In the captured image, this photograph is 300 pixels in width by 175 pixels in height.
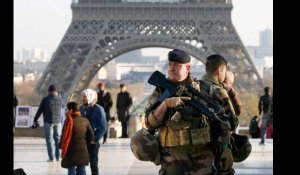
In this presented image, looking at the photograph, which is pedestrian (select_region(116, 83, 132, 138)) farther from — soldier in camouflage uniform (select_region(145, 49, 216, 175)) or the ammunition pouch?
soldier in camouflage uniform (select_region(145, 49, 216, 175))

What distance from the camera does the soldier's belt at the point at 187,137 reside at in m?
5.95

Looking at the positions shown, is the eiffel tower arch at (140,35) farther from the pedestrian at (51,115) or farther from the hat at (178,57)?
the hat at (178,57)

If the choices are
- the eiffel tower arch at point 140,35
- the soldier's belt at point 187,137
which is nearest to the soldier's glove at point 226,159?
the soldier's belt at point 187,137

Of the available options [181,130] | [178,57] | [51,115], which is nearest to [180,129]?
[181,130]

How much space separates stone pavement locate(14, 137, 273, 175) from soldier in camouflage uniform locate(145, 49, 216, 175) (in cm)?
729

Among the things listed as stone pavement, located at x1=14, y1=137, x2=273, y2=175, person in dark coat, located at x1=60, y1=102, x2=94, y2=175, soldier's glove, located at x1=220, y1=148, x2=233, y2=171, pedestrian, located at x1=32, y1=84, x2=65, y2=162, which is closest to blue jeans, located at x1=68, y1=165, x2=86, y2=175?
person in dark coat, located at x1=60, y1=102, x2=94, y2=175

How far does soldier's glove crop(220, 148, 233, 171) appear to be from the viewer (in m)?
6.21

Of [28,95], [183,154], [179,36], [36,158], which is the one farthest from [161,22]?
[183,154]

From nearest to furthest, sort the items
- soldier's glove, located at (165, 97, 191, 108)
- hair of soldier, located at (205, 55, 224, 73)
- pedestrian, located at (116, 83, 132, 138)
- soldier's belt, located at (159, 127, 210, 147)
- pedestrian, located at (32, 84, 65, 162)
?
soldier's glove, located at (165, 97, 191, 108) → soldier's belt, located at (159, 127, 210, 147) → hair of soldier, located at (205, 55, 224, 73) → pedestrian, located at (32, 84, 65, 162) → pedestrian, located at (116, 83, 132, 138)

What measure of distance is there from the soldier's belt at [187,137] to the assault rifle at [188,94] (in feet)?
0.40

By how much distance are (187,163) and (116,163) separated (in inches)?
385

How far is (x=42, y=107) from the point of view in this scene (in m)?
16.2
